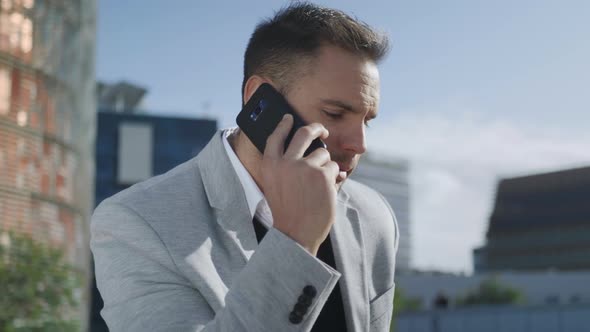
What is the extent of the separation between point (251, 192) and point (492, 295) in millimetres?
95138

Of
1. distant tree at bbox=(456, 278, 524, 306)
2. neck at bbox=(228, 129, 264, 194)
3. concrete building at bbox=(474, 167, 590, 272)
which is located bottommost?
concrete building at bbox=(474, 167, 590, 272)

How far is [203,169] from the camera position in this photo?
2711 mm

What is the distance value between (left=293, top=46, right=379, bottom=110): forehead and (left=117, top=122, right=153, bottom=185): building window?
265ft

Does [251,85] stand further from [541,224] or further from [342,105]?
[541,224]

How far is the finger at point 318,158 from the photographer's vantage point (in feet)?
7.02

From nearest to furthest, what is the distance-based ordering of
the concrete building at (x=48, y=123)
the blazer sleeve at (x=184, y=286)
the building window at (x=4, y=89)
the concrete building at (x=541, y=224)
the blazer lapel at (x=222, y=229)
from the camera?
the blazer sleeve at (x=184, y=286) < the blazer lapel at (x=222, y=229) < the concrete building at (x=48, y=123) < the building window at (x=4, y=89) < the concrete building at (x=541, y=224)

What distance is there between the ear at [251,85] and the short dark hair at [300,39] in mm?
19

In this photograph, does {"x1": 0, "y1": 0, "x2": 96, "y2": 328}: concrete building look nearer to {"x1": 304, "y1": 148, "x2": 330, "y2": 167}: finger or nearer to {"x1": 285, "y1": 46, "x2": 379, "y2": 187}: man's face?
{"x1": 285, "y1": 46, "x2": 379, "y2": 187}: man's face

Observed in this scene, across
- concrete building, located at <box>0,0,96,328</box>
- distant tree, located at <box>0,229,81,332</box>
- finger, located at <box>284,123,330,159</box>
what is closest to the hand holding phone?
finger, located at <box>284,123,330,159</box>

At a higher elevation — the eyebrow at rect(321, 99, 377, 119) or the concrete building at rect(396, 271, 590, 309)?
the eyebrow at rect(321, 99, 377, 119)

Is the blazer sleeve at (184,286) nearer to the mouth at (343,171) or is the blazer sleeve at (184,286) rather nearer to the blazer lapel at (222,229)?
the blazer lapel at (222,229)

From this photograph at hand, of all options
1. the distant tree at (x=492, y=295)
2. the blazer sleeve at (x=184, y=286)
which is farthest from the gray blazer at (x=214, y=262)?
the distant tree at (x=492, y=295)

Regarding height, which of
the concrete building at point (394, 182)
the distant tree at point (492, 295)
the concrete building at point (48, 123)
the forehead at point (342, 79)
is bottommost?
the concrete building at point (394, 182)

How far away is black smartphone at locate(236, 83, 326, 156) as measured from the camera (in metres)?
2.53
